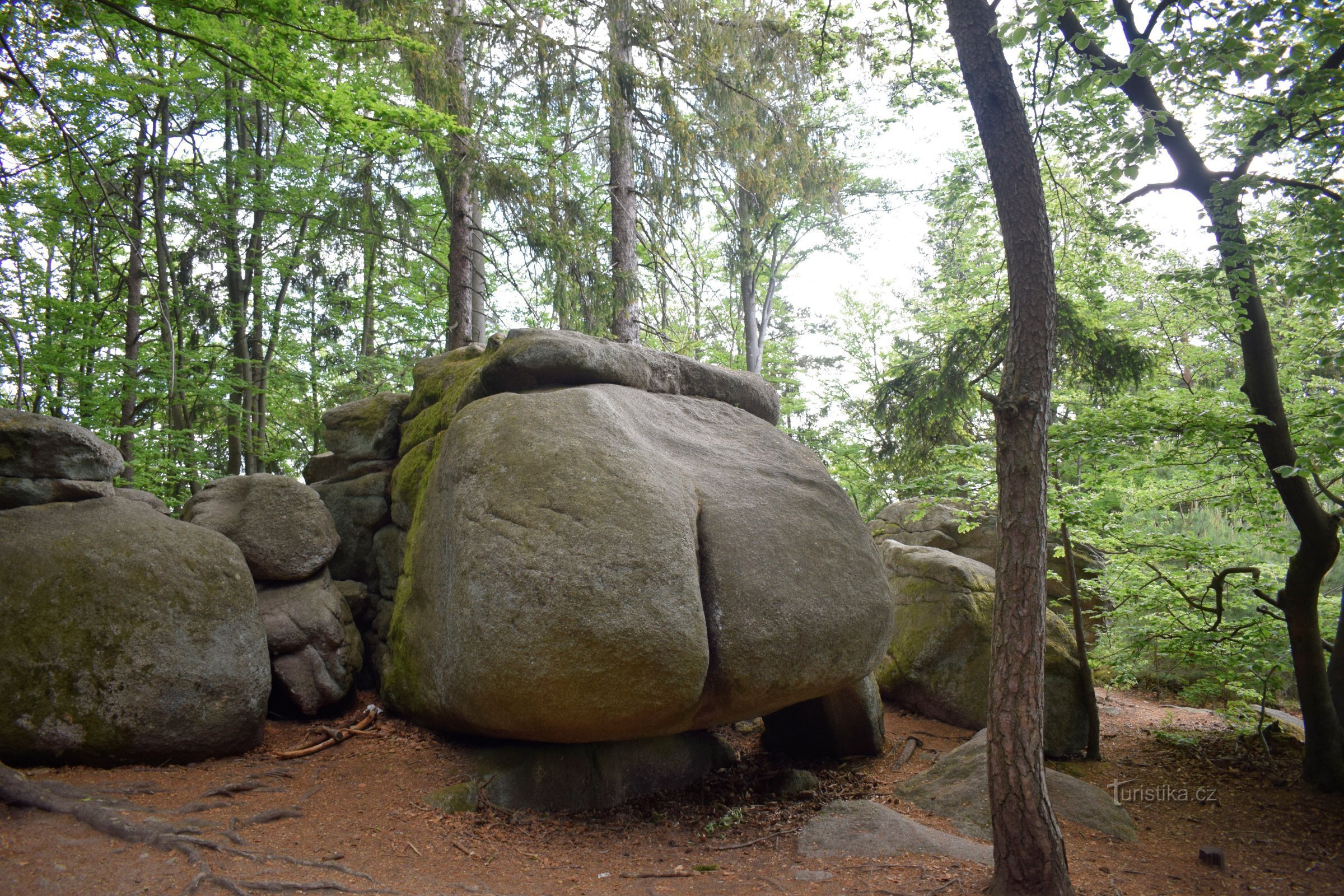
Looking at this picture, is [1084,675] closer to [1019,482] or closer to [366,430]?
[1019,482]

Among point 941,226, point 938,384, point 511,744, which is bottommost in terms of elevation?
point 511,744

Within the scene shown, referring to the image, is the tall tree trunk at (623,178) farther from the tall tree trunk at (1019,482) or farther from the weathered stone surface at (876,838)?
the weathered stone surface at (876,838)

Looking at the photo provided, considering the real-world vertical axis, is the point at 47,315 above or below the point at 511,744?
above

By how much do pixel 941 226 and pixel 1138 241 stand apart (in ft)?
37.9

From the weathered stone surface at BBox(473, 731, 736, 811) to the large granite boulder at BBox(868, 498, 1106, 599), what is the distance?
588cm

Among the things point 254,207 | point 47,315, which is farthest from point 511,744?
point 254,207

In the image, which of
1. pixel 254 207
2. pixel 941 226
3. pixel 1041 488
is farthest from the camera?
pixel 941 226

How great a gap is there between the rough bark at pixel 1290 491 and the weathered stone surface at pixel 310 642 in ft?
27.7

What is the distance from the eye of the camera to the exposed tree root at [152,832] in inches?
148

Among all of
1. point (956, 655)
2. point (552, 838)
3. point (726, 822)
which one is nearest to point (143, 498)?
point (552, 838)

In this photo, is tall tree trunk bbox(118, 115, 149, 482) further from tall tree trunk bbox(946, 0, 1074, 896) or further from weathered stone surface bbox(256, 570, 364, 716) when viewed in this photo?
tall tree trunk bbox(946, 0, 1074, 896)

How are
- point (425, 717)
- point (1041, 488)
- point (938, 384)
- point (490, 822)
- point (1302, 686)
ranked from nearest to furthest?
point (1041, 488) → point (490, 822) → point (425, 717) → point (1302, 686) → point (938, 384)

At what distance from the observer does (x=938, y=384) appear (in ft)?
31.2

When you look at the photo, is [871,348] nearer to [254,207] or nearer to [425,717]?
[254,207]
